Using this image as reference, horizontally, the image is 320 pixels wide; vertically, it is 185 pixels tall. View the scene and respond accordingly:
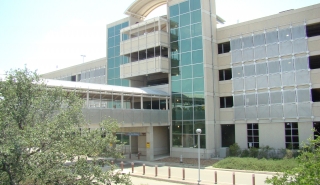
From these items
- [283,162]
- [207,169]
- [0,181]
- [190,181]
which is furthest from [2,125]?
[283,162]

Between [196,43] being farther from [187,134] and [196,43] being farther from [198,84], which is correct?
[187,134]

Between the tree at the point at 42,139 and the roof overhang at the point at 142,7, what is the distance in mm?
28948

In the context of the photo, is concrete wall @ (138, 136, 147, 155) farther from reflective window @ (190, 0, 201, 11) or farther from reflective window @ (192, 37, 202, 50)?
reflective window @ (190, 0, 201, 11)

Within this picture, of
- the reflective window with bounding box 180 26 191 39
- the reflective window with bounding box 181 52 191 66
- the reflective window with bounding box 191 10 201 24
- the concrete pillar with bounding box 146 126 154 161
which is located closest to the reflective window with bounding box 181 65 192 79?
the reflective window with bounding box 181 52 191 66

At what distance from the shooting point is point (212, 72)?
32938mm

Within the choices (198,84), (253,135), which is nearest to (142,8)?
(198,84)

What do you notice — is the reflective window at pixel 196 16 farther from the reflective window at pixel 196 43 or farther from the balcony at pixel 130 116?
the balcony at pixel 130 116

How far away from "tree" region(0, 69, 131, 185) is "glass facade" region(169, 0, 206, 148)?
2024 centimetres

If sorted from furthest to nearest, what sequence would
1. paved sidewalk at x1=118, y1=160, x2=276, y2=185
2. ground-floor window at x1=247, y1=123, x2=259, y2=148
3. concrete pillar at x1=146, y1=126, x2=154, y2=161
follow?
concrete pillar at x1=146, y1=126, x2=154, y2=161 → ground-floor window at x1=247, y1=123, x2=259, y2=148 → paved sidewalk at x1=118, y1=160, x2=276, y2=185

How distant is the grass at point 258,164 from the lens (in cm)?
2329

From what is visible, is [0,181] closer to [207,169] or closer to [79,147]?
[79,147]

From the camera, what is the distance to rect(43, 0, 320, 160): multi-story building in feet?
90.6

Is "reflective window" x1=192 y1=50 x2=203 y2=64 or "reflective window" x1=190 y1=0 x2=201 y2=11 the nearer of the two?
"reflective window" x1=192 y1=50 x2=203 y2=64

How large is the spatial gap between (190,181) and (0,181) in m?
13.2
